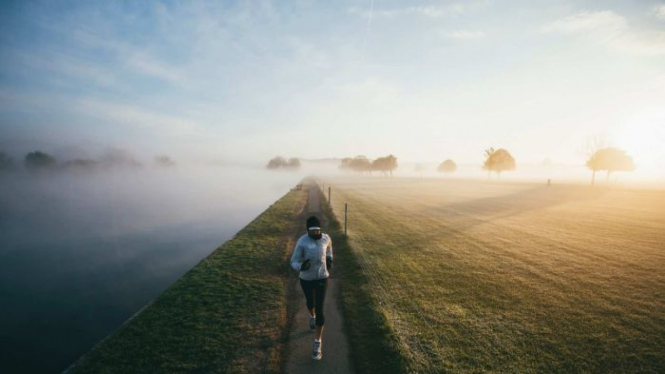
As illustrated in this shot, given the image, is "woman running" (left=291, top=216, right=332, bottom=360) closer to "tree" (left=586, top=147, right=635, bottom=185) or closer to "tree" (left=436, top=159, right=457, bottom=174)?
"tree" (left=586, top=147, right=635, bottom=185)

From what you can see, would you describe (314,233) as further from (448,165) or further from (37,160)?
(37,160)

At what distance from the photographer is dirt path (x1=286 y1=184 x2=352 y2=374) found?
20.9 feet

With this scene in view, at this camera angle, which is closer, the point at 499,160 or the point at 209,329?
the point at 209,329

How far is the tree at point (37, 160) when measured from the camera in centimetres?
14488

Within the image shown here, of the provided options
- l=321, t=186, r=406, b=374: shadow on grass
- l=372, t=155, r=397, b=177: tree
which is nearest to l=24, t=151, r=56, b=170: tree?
l=372, t=155, r=397, b=177: tree

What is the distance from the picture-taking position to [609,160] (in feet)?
230

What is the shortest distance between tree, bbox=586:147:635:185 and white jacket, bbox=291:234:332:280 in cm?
9021

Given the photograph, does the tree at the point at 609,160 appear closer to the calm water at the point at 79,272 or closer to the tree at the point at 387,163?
the tree at the point at 387,163

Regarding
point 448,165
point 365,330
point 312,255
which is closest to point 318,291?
point 312,255

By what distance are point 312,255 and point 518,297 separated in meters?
7.81

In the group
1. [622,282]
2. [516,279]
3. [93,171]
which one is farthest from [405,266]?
[93,171]

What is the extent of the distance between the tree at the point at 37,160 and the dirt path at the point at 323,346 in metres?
205

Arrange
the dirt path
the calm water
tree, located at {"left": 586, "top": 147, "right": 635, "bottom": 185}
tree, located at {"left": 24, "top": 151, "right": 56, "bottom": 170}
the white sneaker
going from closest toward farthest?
the dirt path
the white sneaker
the calm water
tree, located at {"left": 586, "top": 147, "right": 635, "bottom": 185}
tree, located at {"left": 24, "top": 151, "right": 56, "bottom": 170}

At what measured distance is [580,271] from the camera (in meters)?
11.9
